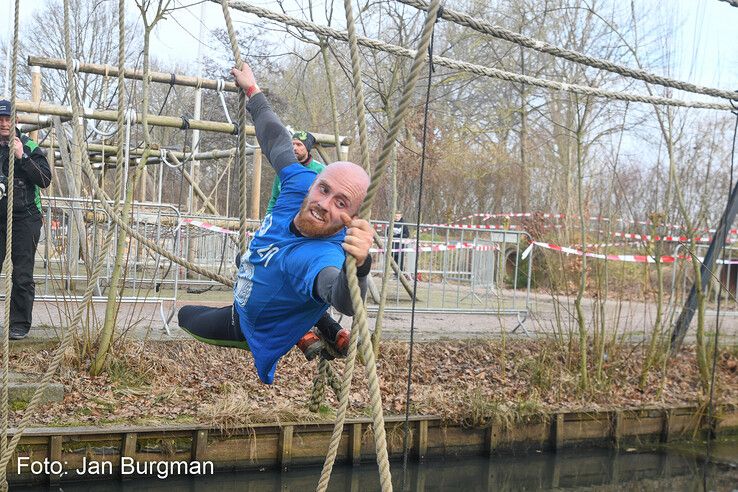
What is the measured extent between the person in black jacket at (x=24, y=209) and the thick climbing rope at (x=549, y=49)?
11.5ft

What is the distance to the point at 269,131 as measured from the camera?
13.3 ft

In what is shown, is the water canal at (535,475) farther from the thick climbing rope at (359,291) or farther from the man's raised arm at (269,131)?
the thick climbing rope at (359,291)

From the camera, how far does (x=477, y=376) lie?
924 cm

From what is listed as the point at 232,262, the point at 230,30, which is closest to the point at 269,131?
the point at 230,30

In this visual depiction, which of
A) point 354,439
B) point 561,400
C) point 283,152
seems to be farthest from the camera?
point 561,400

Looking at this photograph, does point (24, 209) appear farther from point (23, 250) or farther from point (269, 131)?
point (269, 131)

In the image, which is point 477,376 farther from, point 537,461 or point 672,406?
point 672,406

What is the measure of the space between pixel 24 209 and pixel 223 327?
A: 354cm

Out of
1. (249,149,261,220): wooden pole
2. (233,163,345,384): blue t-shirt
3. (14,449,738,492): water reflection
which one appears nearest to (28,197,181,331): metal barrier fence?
(249,149,261,220): wooden pole

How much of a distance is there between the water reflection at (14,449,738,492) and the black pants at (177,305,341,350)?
330 centimetres

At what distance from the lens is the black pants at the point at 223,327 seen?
4.00 m

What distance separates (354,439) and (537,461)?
6.85 ft

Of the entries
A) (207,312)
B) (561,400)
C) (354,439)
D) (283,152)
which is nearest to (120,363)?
(354,439)

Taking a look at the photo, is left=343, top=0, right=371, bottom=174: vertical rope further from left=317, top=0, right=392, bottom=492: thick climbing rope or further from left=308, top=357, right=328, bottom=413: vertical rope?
left=308, top=357, right=328, bottom=413: vertical rope
